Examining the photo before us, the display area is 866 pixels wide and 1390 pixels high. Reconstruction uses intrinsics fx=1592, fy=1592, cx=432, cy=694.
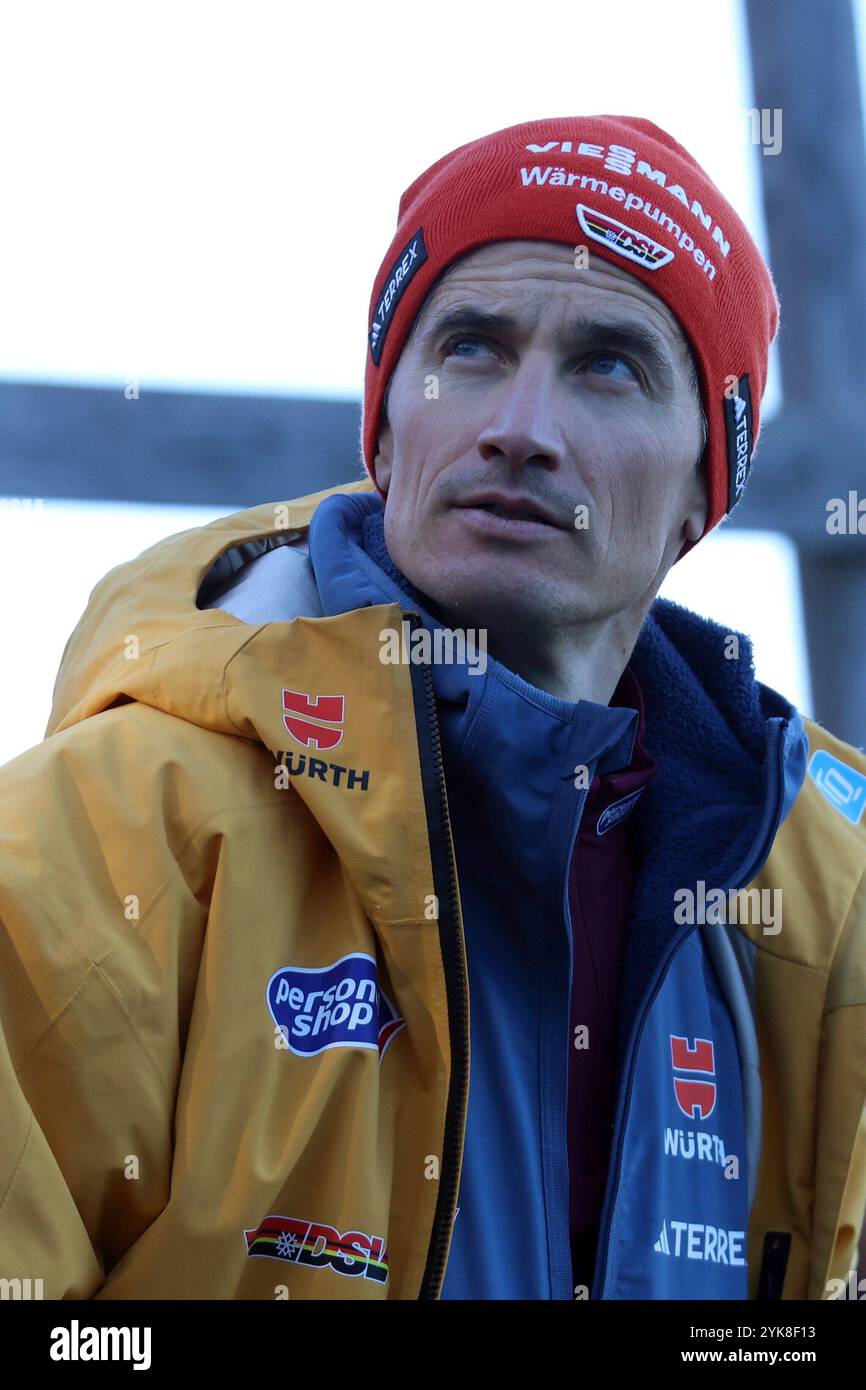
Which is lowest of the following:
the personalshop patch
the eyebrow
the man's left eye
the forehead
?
the personalshop patch

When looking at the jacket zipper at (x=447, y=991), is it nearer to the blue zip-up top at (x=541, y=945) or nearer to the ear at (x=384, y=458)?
the blue zip-up top at (x=541, y=945)

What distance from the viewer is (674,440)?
1.77 meters

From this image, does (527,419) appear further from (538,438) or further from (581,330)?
(581,330)

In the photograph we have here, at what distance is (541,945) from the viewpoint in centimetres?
152

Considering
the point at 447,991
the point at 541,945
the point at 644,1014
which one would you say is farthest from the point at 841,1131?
the point at 447,991

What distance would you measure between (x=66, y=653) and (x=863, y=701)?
270cm

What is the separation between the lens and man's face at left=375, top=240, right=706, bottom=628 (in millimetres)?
1584

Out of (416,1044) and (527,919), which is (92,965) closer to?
(416,1044)

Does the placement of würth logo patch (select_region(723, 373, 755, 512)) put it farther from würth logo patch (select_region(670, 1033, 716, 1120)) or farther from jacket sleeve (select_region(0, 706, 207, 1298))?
jacket sleeve (select_region(0, 706, 207, 1298))

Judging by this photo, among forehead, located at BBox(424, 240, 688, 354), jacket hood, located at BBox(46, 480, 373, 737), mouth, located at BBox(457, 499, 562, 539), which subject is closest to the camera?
jacket hood, located at BBox(46, 480, 373, 737)

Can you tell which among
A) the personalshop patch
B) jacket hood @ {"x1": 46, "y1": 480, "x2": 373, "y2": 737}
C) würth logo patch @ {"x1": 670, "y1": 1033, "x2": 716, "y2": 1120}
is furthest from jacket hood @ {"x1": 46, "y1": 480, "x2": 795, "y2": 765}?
würth logo patch @ {"x1": 670, "y1": 1033, "x2": 716, "y2": 1120}

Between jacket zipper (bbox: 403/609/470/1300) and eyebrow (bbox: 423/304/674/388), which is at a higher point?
eyebrow (bbox: 423/304/674/388)

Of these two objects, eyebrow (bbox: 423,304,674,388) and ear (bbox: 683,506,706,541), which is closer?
eyebrow (bbox: 423,304,674,388)

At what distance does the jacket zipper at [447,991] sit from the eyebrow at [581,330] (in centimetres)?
50
